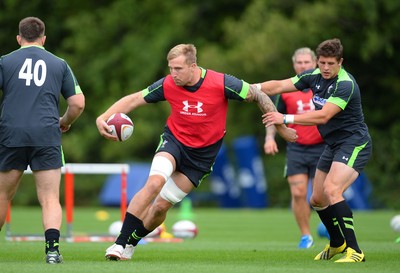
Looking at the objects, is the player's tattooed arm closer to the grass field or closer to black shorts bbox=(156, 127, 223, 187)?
black shorts bbox=(156, 127, 223, 187)

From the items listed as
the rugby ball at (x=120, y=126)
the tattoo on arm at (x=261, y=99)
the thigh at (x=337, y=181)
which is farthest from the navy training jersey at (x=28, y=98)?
the thigh at (x=337, y=181)

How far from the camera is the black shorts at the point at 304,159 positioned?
501 inches

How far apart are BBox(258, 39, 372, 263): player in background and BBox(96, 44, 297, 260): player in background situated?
1.62 ft

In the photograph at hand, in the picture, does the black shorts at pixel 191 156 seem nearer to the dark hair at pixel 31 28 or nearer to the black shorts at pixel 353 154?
the black shorts at pixel 353 154

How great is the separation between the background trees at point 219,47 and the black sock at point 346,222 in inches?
662

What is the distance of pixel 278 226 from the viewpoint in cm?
1872

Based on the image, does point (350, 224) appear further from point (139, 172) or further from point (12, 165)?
point (139, 172)

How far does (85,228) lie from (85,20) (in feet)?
55.3

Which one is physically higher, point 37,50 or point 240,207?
point 37,50

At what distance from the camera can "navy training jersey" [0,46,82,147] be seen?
9125 mm

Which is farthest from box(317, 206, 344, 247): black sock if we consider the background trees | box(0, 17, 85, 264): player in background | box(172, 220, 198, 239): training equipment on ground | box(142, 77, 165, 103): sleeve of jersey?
the background trees

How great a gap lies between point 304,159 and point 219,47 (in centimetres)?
2013

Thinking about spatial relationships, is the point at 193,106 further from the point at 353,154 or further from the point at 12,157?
the point at 12,157

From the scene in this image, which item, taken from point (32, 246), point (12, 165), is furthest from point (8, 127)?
point (32, 246)
